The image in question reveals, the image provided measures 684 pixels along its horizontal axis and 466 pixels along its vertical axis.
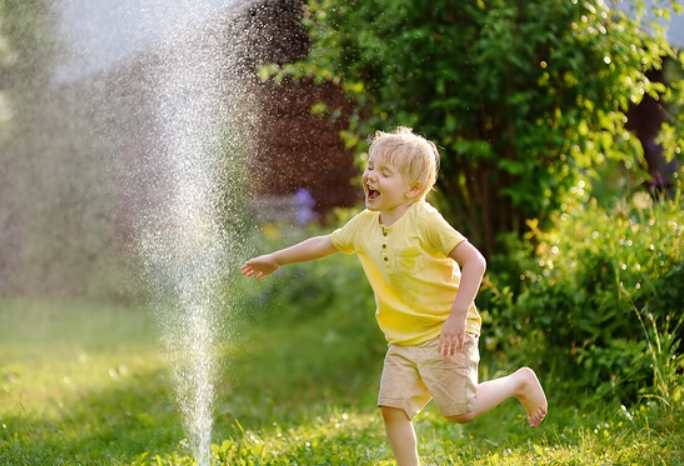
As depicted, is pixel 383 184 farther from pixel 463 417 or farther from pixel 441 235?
pixel 463 417

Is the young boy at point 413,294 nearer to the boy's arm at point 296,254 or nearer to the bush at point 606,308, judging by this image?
the boy's arm at point 296,254

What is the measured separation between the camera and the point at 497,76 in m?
4.88

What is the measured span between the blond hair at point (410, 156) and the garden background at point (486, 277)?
1029 millimetres

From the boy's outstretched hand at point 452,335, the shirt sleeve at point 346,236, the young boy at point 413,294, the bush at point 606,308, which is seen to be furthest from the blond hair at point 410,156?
the bush at point 606,308

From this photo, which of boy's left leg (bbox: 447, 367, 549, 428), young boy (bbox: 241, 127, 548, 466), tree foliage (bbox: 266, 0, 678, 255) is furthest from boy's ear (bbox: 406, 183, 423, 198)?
tree foliage (bbox: 266, 0, 678, 255)

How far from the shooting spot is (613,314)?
4184 mm

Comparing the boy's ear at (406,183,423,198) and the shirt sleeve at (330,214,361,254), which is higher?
the boy's ear at (406,183,423,198)

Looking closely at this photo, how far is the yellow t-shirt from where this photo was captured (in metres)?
3.02

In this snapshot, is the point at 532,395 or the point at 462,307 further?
the point at 532,395

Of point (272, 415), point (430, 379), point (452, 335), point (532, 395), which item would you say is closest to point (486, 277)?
point (272, 415)

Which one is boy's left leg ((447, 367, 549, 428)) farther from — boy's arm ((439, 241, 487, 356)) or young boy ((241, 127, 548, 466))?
boy's arm ((439, 241, 487, 356))

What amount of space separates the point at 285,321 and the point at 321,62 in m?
3.74

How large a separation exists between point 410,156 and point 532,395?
952mm

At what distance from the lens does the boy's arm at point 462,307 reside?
288cm
